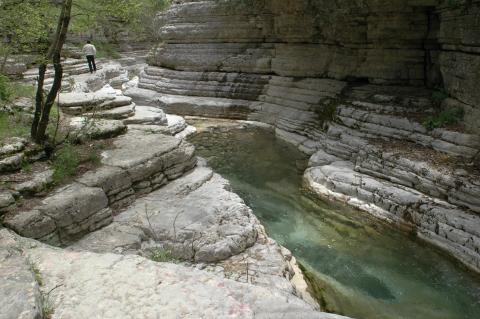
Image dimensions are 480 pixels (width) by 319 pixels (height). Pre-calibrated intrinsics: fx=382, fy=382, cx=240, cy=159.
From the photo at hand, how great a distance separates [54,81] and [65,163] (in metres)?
1.45

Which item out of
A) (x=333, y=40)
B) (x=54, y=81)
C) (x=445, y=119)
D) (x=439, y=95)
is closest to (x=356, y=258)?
(x=445, y=119)

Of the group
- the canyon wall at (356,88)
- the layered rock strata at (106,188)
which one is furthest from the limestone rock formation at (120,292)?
the canyon wall at (356,88)

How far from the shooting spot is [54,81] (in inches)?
261

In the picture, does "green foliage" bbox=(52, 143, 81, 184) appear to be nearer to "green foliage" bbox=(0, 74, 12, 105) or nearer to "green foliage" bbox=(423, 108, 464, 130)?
"green foliage" bbox=(0, 74, 12, 105)

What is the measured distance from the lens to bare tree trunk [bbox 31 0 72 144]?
6.13 metres

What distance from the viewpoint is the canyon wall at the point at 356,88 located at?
7.21m

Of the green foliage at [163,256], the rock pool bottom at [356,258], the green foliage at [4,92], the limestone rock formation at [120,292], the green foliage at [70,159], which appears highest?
the green foliage at [4,92]

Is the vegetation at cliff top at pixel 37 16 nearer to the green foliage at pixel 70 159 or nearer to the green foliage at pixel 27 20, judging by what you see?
the green foliage at pixel 27 20

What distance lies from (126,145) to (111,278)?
436 centimetres

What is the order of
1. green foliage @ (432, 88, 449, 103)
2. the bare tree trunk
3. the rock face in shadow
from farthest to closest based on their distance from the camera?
green foliage @ (432, 88, 449, 103) < the rock face in shadow < the bare tree trunk

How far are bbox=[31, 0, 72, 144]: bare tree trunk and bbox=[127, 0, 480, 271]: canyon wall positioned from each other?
557 cm

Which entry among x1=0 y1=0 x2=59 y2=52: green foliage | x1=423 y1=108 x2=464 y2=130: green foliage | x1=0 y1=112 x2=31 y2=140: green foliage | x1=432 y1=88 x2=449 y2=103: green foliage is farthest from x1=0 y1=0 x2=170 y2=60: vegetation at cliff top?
x1=432 y1=88 x2=449 y2=103: green foliage

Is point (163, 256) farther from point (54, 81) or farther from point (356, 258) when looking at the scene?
point (54, 81)

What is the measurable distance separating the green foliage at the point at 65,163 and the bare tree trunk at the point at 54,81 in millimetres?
404
